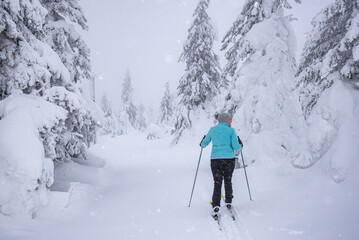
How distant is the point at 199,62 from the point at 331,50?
501 inches

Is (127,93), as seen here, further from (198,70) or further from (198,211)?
(198,211)

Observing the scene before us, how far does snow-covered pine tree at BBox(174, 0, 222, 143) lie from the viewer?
58.6ft

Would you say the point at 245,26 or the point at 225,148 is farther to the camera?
the point at 245,26

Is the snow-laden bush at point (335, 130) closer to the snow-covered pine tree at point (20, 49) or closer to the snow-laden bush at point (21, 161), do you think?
the snow-laden bush at point (21, 161)

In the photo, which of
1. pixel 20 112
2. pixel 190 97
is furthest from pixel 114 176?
pixel 190 97

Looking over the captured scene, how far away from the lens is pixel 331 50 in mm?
5887

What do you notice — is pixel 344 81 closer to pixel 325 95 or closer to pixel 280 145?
pixel 325 95

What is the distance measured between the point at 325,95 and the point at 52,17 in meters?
11.8

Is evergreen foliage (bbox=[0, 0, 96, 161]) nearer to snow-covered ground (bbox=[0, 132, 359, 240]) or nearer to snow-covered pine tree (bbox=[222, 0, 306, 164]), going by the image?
snow-covered ground (bbox=[0, 132, 359, 240])

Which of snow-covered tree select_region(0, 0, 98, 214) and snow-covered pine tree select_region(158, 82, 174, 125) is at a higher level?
snow-covered tree select_region(0, 0, 98, 214)

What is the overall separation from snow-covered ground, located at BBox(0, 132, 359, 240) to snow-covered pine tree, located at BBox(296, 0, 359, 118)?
2.55 meters

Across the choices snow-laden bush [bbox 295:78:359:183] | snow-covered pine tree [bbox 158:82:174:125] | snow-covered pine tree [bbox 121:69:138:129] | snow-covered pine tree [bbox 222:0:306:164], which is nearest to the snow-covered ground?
snow-laden bush [bbox 295:78:359:183]

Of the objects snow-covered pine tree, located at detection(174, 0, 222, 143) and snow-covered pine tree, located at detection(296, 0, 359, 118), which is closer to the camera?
snow-covered pine tree, located at detection(296, 0, 359, 118)

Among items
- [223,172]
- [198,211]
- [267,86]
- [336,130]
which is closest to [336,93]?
[336,130]
